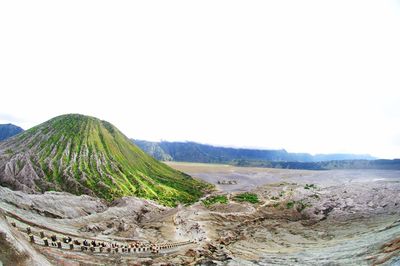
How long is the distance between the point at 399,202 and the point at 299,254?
36.7 metres

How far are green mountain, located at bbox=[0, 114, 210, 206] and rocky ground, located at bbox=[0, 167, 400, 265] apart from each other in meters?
20.9

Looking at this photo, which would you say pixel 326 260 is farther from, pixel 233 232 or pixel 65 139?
pixel 65 139

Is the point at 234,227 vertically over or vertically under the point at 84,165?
under

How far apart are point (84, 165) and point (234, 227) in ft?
226

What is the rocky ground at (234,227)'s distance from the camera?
1200 inches

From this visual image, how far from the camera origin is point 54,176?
94.4 metres

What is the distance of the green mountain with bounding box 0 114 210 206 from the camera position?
9128cm

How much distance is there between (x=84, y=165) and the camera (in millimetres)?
108125

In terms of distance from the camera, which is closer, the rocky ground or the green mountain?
the rocky ground

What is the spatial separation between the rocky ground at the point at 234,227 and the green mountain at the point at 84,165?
823 inches

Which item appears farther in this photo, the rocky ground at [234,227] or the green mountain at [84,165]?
the green mountain at [84,165]

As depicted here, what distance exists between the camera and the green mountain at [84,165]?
91281 mm

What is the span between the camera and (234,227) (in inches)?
2665

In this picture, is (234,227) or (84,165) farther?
(84,165)
